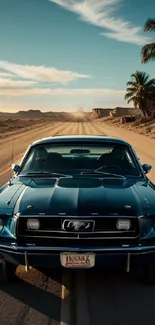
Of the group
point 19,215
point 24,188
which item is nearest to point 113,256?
point 19,215

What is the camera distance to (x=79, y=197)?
4570mm

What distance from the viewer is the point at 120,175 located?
5684 millimetres

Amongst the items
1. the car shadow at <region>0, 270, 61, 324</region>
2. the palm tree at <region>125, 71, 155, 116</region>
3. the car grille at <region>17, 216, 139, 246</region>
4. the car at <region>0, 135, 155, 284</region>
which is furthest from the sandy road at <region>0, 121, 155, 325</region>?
the palm tree at <region>125, 71, 155, 116</region>

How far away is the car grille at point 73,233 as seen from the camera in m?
4.25

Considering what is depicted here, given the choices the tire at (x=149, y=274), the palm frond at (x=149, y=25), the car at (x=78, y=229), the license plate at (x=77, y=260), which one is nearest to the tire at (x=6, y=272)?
the car at (x=78, y=229)

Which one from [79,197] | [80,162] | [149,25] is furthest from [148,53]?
[79,197]

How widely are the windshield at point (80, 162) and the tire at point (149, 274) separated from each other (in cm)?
147

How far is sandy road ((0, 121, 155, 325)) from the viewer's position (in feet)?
12.9

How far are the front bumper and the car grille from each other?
0.08 m

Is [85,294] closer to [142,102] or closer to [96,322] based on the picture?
[96,322]

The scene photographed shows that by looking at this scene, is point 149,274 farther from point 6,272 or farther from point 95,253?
point 6,272

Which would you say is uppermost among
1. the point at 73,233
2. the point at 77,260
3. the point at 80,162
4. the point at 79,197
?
the point at 80,162

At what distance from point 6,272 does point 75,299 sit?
83 centimetres

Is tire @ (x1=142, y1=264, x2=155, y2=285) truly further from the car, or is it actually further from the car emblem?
the car emblem
